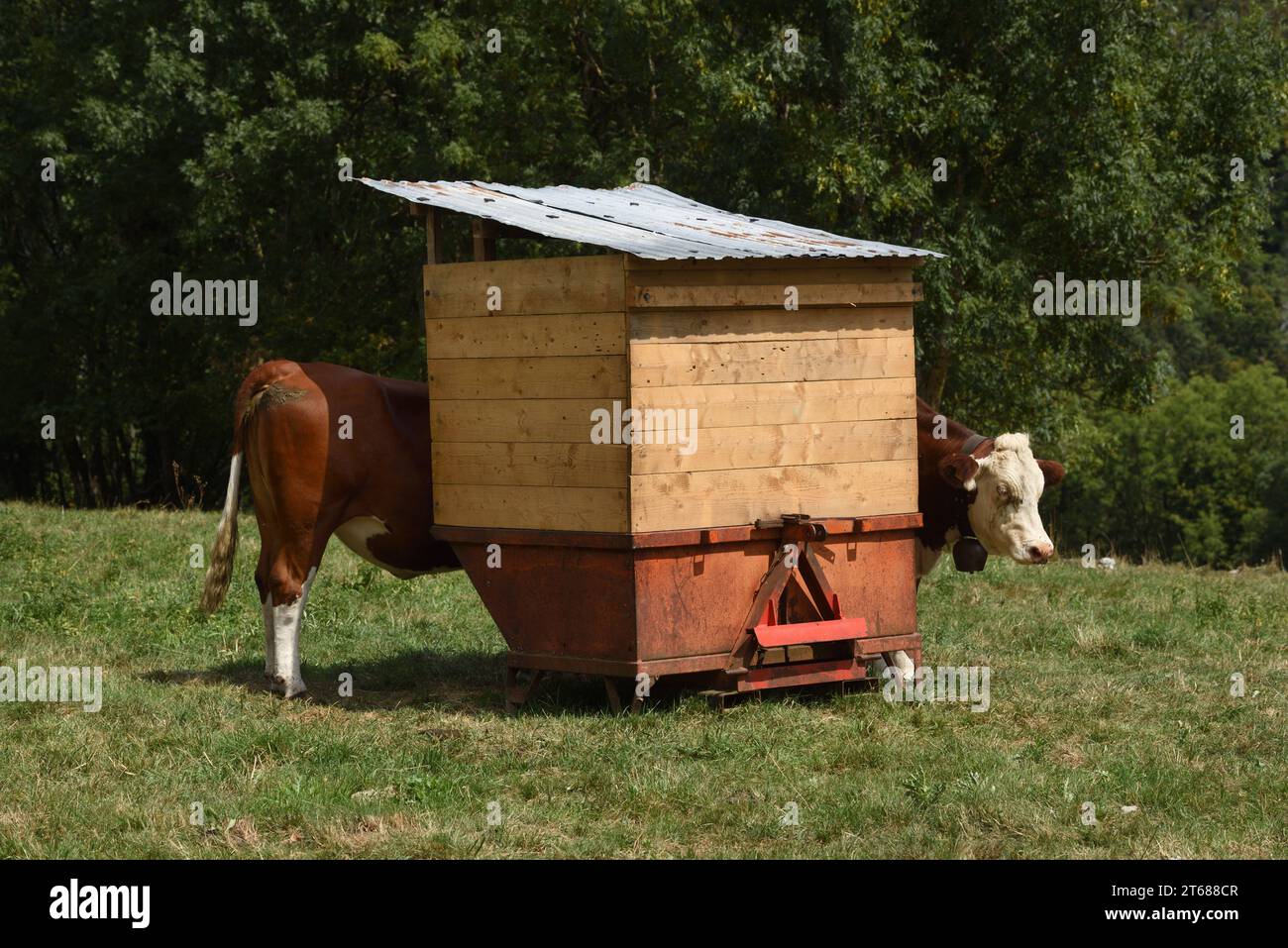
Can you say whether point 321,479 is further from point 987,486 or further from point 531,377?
point 987,486

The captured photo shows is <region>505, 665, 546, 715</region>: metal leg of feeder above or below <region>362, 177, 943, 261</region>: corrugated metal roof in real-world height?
below

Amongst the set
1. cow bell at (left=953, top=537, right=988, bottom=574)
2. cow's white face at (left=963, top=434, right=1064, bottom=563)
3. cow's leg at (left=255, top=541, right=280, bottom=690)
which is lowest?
cow's leg at (left=255, top=541, right=280, bottom=690)

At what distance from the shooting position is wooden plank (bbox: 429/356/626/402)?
879 cm

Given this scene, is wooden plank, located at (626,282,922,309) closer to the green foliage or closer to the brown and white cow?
the brown and white cow

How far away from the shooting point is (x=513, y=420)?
9.30 meters

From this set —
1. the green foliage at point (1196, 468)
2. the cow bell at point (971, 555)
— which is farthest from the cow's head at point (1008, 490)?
the green foliage at point (1196, 468)

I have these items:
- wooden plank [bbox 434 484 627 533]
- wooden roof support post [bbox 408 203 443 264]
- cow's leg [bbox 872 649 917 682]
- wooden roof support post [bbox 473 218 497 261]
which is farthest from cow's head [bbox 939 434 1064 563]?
wooden roof support post [bbox 408 203 443 264]

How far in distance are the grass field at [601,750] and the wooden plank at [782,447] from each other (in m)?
0.91

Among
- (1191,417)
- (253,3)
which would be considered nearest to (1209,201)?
(253,3)

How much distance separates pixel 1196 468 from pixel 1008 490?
56.1 meters

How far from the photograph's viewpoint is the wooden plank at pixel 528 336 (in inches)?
346

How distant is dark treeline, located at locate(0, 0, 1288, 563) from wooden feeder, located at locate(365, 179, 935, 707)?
1048 centimetres

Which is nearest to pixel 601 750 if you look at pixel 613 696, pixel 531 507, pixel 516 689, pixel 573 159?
pixel 613 696

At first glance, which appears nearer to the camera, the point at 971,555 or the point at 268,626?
the point at 268,626
